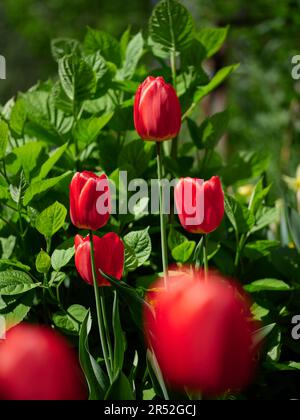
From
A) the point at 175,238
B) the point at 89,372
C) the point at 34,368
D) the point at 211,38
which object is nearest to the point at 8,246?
the point at 175,238

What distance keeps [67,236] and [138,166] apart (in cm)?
14

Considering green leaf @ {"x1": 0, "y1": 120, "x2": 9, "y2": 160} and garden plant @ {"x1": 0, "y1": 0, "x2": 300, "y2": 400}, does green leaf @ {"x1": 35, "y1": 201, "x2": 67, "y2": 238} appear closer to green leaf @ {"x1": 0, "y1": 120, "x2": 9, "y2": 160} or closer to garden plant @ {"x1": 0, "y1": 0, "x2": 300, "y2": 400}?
garden plant @ {"x1": 0, "y1": 0, "x2": 300, "y2": 400}

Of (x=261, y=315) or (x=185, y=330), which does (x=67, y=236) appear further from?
(x=185, y=330)

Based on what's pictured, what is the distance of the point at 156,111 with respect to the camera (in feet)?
2.28

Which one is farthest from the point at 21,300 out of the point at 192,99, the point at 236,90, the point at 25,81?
the point at 25,81

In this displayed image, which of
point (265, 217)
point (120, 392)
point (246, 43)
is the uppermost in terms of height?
point (246, 43)

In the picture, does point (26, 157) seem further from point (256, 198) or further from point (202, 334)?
point (202, 334)

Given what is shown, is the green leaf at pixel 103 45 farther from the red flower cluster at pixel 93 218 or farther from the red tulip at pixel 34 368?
the red tulip at pixel 34 368

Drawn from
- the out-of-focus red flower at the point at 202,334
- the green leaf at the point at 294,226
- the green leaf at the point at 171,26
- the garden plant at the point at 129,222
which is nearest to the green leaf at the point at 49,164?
the garden plant at the point at 129,222

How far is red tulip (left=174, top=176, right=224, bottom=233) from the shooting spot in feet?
2.23

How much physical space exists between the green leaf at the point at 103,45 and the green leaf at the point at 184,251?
0.39 m

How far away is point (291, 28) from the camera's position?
416 cm

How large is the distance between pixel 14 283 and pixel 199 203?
24 centimetres

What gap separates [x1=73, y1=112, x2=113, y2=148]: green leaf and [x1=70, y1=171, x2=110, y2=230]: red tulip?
0.24 meters
